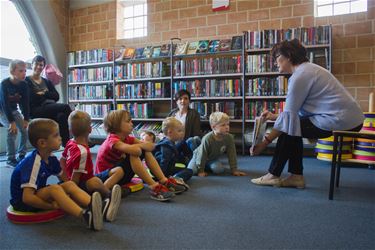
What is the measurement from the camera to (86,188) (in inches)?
66.5

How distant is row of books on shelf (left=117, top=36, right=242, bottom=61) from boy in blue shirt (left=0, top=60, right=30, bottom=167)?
174 cm

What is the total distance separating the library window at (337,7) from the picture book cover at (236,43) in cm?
104

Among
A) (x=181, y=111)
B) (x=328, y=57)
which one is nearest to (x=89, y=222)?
(x=181, y=111)

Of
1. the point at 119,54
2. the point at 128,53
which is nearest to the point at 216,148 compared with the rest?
the point at 128,53

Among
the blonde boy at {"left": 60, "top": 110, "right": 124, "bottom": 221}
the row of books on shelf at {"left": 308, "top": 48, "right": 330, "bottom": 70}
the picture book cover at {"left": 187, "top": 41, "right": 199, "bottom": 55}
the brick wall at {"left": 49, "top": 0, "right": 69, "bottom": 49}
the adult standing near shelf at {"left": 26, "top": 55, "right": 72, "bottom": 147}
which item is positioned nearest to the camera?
the blonde boy at {"left": 60, "top": 110, "right": 124, "bottom": 221}

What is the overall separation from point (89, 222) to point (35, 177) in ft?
1.20

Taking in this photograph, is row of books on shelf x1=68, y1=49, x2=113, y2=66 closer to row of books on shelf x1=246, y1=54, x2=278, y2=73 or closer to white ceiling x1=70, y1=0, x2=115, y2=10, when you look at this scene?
white ceiling x1=70, y1=0, x2=115, y2=10

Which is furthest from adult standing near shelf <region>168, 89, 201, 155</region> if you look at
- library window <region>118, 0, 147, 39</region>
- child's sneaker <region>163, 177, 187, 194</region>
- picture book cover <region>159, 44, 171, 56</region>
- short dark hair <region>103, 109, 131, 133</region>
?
library window <region>118, 0, 147, 39</region>

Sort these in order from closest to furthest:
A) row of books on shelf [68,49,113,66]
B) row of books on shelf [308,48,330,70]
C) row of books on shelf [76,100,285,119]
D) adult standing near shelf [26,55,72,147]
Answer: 1. adult standing near shelf [26,55,72,147]
2. row of books on shelf [308,48,330,70]
3. row of books on shelf [76,100,285,119]
4. row of books on shelf [68,49,113,66]

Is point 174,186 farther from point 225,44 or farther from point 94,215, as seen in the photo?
point 225,44

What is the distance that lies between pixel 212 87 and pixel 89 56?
7.43 ft

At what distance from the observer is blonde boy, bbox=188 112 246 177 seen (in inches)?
99.0

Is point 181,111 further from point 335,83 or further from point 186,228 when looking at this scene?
point 186,228

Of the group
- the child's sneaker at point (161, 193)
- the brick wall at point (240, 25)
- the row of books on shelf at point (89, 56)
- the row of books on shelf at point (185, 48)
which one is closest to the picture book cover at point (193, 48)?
the row of books on shelf at point (185, 48)
